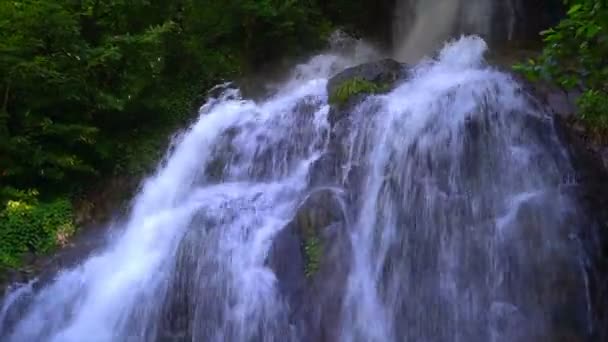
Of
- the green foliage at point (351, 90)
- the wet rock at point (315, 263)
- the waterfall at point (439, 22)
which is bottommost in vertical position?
the wet rock at point (315, 263)

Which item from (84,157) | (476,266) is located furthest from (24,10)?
(476,266)

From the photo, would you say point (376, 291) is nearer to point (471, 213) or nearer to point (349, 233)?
point (349, 233)

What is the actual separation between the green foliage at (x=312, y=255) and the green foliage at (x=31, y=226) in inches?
160

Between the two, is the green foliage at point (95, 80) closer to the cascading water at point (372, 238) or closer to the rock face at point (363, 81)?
the cascading water at point (372, 238)

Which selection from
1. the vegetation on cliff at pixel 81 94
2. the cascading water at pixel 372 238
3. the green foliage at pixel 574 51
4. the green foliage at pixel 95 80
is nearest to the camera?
the green foliage at pixel 574 51

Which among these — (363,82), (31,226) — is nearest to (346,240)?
(363,82)

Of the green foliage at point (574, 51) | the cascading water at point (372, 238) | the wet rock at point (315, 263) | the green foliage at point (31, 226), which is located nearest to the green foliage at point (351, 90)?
the cascading water at point (372, 238)

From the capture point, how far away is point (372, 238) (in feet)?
24.3

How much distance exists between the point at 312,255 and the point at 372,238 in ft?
2.38

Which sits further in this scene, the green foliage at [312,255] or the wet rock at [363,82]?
the wet rock at [363,82]

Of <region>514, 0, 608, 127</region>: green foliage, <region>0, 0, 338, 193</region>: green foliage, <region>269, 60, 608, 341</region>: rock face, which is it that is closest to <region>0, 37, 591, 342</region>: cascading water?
<region>269, 60, 608, 341</region>: rock face

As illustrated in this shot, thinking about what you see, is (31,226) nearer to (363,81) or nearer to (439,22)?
(363,81)

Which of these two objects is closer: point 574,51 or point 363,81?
point 574,51

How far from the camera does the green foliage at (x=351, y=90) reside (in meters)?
9.27
